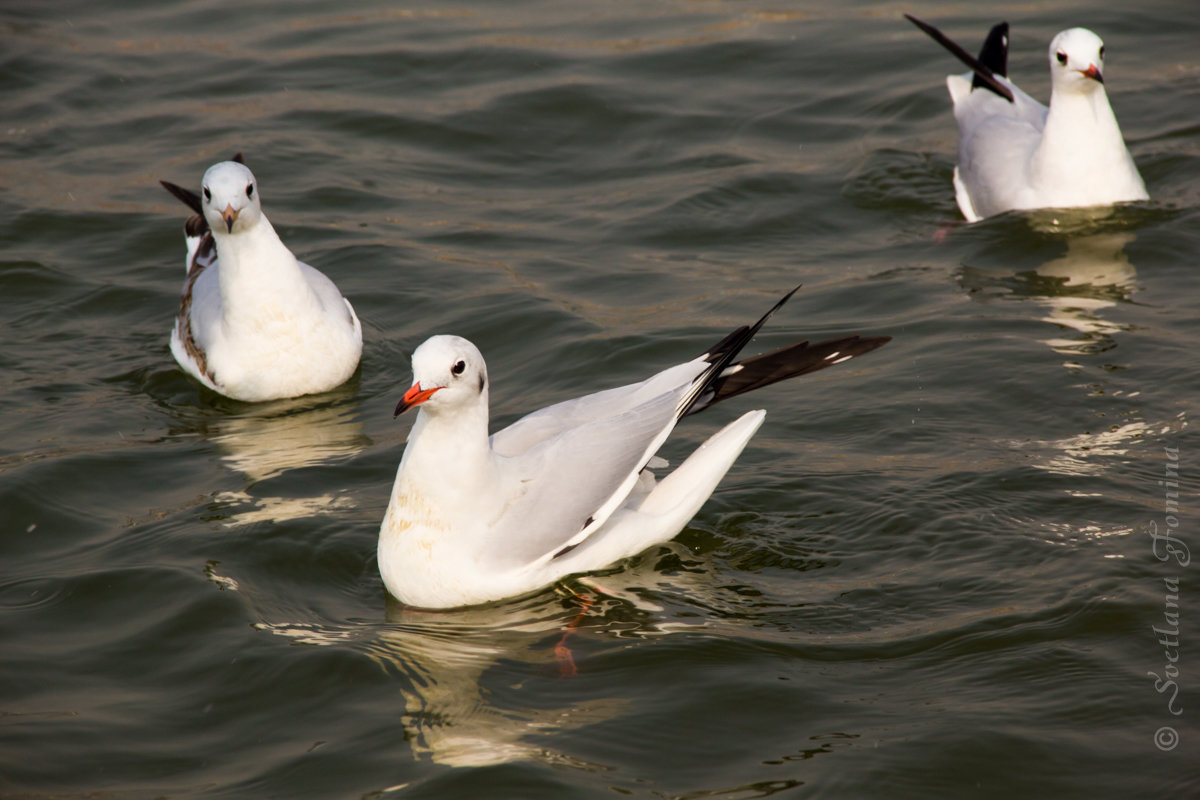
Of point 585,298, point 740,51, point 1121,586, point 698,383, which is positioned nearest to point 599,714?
point 698,383

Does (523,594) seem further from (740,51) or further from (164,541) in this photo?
(740,51)

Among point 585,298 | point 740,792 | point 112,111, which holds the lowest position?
point 740,792

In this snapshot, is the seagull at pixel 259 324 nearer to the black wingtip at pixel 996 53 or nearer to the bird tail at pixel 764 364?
the bird tail at pixel 764 364

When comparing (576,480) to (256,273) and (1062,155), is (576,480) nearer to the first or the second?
(256,273)

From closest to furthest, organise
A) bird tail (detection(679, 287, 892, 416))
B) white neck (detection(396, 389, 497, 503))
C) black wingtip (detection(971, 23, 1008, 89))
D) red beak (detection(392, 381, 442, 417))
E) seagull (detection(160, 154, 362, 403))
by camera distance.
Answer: red beak (detection(392, 381, 442, 417)), white neck (detection(396, 389, 497, 503)), bird tail (detection(679, 287, 892, 416)), seagull (detection(160, 154, 362, 403)), black wingtip (detection(971, 23, 1008, 89))

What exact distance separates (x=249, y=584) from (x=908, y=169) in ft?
22.1

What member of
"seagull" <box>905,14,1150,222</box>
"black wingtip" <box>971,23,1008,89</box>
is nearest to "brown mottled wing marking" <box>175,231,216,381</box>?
"seagull" <box>905,14,1150,222</box>

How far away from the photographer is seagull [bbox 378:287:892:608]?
588cm

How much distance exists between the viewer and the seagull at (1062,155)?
965cm

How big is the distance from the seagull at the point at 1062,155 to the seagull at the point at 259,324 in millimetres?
4791

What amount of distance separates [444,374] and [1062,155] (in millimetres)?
5867

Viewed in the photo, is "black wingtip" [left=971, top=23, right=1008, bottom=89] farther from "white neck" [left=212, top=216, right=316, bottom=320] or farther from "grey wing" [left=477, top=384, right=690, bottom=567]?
"grey wing" [left=477, top=384, right=690, bottom=567]

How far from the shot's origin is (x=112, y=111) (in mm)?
12797

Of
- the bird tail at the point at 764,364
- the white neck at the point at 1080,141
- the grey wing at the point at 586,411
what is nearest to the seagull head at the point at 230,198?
the grey wing at the point at 586,411
